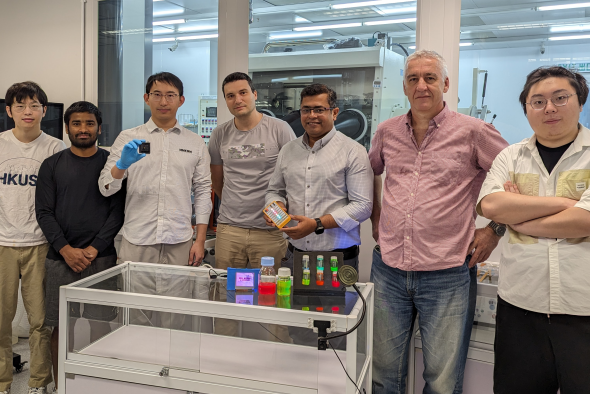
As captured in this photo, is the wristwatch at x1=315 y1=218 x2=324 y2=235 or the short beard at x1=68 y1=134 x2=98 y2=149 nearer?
the wristwatch at x1=315 y1=218 x2=324 y2=235

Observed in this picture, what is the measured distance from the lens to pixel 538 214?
64.4 inches

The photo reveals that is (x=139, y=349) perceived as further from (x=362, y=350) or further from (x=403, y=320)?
(x=403, y=320)

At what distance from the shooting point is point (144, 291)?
1811mm

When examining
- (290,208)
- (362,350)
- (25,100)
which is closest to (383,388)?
(362,350)

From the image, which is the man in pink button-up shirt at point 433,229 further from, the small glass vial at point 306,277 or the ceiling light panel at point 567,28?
the ceiling light panel at point 567,28

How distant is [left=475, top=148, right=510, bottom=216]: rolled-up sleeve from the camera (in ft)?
5.83

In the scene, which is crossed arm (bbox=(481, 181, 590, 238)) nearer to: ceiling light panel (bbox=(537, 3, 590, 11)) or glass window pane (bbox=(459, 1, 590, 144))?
glass window pane (bbox=(459, 1, 590, 144))

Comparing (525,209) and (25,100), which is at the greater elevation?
(25,100)

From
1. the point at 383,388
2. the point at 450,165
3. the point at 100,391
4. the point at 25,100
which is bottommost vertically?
the point at 383,388

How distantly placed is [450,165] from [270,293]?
913 mm

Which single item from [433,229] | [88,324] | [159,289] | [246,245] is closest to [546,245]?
[433,229]

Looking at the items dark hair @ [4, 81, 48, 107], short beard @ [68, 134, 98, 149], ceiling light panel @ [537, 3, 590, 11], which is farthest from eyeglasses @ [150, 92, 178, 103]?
ceiling light panel @ [537, 3, 590, 11]

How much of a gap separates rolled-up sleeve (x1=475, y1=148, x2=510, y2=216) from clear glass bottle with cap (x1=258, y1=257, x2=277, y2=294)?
0.82 m

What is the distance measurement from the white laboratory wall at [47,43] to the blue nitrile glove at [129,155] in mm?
1961
